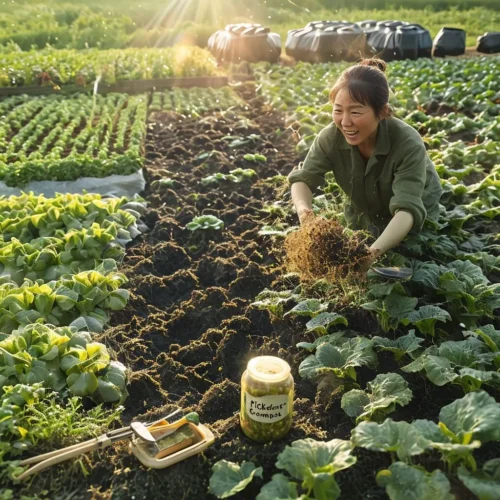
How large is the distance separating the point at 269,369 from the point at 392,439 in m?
0.51

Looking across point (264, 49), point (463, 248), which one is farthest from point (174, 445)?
point (264, 49)

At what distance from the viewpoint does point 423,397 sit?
98.5 inches

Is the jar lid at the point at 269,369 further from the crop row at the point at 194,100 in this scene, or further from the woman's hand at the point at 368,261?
the crop row at the point at 194,100

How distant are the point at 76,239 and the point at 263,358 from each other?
211cm

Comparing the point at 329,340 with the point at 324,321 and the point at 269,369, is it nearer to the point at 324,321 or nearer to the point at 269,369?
the point at 324,321

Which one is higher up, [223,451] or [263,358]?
[263,358]

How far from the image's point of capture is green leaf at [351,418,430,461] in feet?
6.21

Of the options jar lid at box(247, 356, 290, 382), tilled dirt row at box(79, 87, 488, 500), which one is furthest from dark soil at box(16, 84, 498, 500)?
jar lid at box(247, 356, 290, 382)

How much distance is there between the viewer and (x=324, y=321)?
9.15ft

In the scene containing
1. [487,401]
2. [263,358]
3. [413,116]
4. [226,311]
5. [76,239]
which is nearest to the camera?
[487,401]

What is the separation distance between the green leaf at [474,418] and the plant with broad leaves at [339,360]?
1.61 feet

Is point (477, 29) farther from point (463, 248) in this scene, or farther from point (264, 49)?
point (463, 248)

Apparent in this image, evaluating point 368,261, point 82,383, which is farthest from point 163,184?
point 82,383

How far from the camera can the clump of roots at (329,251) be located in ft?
9.43
